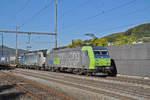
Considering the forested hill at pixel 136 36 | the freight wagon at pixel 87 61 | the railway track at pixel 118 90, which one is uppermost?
the forested hill at pixel 136 36

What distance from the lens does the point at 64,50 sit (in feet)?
86.0

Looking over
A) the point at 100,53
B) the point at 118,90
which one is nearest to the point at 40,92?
the point at 118,90

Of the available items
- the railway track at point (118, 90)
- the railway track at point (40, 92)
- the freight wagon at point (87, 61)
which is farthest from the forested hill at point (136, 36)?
the railway track at point (40, 92)

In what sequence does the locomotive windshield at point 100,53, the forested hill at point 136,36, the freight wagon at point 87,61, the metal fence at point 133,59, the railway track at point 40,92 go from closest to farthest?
the railway track at point 40,92 → the metal fence at point 133,59 → the freight wagon at point 87,61 → the locomotive windshield at point 100,53 → the forested hill at point 136,36

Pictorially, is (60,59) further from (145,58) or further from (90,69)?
(145,58)

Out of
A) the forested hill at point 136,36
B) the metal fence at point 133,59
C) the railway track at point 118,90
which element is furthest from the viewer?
the forested hill at point 136,36

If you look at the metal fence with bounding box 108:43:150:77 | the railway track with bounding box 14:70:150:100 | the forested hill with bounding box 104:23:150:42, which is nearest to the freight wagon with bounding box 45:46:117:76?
the metal fence with bounding box 108:43:150:77

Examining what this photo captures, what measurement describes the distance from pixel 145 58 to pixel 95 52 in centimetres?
467

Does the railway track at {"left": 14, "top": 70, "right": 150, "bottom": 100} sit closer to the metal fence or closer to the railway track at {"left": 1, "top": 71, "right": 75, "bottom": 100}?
the railway track at {"left": 1, "top": 71, "right": 75, "bottom": 100}

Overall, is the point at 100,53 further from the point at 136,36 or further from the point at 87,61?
the point at 136,36

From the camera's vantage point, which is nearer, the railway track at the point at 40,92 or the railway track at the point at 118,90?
the railway track at the point at 40,92

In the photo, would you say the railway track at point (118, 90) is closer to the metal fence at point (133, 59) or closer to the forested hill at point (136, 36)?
the metal fence at point (133, 59)

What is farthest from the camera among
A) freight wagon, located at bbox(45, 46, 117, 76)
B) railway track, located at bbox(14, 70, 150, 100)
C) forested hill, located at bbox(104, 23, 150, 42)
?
forested hill, located at bbox(104, 23, 150, 42)

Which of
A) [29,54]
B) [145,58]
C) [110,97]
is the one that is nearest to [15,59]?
[29,54]
